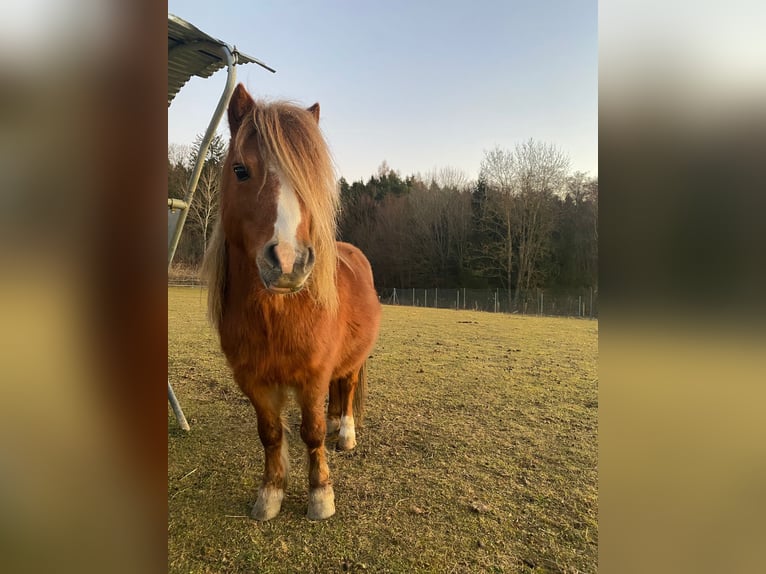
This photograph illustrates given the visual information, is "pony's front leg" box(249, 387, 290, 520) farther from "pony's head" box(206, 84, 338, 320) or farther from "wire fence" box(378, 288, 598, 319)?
"wire fence" box(378, 288, 598, 319)

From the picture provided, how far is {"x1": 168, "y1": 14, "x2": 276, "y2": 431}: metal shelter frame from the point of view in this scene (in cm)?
176

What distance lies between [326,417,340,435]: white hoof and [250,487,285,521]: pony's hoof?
1.01 metres

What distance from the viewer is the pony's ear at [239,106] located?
150 cm

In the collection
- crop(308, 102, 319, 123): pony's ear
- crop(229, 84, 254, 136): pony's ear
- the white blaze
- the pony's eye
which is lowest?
Result: the white blaze

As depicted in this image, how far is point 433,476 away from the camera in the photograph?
2256 millimetres

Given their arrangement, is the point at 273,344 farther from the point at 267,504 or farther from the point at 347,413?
the point at 347,413

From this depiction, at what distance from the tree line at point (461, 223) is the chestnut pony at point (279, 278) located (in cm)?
38

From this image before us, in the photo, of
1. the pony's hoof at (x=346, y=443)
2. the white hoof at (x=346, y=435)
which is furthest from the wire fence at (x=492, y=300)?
the pony's hoof at (x=346, y=443)

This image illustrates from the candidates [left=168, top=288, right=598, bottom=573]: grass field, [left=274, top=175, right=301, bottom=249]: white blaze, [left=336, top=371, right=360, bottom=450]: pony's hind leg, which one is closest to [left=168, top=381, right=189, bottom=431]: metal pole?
[left=168, top=288, right=598, bottom=573]: grass field

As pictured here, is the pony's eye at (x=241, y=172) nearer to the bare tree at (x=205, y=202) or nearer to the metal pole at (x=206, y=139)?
the metal pole at (x=206, y=139)
